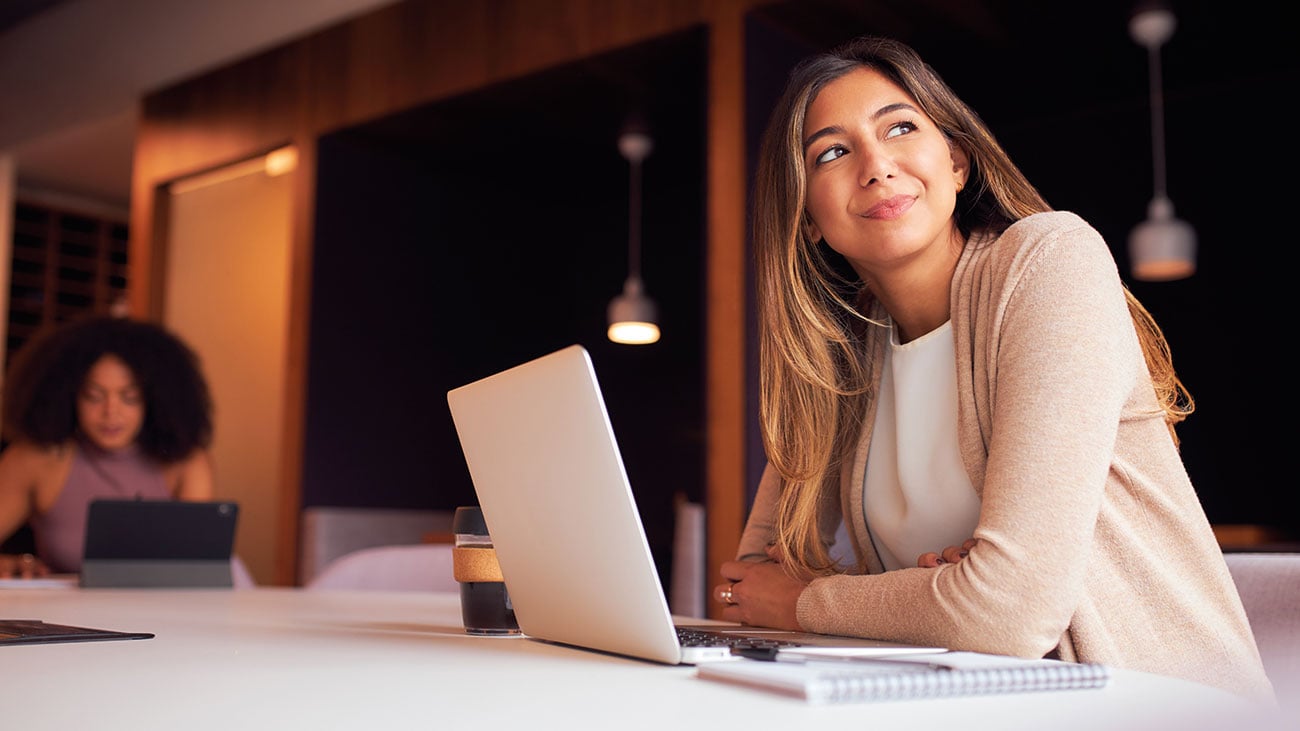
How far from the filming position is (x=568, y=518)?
103 centimetres

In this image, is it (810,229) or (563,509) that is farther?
(810,229)

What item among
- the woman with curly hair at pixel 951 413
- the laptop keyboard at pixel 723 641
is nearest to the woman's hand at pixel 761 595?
→ the woman with curly hair at pixel 951 413

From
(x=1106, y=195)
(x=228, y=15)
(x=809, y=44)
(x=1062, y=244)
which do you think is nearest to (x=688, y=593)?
(x=809, y=44)

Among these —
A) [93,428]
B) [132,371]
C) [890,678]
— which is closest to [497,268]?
[132,371]

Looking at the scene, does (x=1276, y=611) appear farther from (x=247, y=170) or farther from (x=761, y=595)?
(x=247, y=170)

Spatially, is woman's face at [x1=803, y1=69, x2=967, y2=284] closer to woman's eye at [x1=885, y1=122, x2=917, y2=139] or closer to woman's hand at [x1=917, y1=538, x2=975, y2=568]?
woman's eye at [x1=885, y1=122, x2=917, y2=139]

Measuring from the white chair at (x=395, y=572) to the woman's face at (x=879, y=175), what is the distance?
1.20 meters

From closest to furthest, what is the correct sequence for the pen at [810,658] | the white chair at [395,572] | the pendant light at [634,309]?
the pen at [810,658], the white chair at [395,572], the pendant light at [634,309]

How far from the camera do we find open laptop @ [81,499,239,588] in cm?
234

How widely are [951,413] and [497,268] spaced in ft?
17.5

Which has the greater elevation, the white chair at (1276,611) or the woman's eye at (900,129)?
the woman's eye at (900,129)

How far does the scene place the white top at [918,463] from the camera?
4.85 feet

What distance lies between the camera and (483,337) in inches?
256

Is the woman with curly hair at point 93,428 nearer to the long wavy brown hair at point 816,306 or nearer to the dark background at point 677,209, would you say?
the dark background at point 677,209
